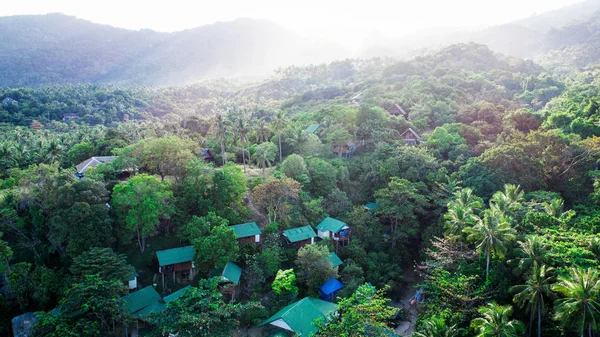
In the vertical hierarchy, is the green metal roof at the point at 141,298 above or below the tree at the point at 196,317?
below

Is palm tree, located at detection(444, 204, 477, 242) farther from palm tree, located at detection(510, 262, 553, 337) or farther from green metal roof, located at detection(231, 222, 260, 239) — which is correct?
green metal roof, located at detection(231, 222, 260, 239)

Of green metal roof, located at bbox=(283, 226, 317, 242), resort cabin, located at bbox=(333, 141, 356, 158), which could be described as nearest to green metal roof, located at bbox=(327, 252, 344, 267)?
green metal roof, located at bbox=(283, 226, 317, 242)

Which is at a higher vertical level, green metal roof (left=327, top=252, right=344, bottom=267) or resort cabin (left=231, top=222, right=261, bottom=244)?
resort cabin (left=231, top=222, right=261, bottom=244)

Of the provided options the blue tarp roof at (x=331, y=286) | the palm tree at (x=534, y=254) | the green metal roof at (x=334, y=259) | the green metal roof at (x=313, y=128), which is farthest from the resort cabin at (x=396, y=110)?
the palm tree at (x=534, y=254)

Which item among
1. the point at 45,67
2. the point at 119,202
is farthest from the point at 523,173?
the point at 45,67

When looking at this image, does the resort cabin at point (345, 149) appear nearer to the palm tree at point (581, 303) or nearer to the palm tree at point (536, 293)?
the palm tree at point (536, 293)

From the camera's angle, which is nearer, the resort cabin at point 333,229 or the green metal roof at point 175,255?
the green metal roof at point 175,255

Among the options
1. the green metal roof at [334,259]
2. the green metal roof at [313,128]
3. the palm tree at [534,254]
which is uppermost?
the green metal roof at [313,128]
